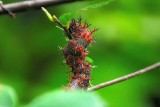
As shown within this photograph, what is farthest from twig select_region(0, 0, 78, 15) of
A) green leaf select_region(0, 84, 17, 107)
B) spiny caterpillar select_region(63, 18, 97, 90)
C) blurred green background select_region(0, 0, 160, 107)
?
blurred green background select_region(0, 0, 160, 107)

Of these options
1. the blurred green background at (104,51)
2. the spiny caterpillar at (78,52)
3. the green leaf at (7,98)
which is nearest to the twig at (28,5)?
the spiny caterpillar at (78,52)

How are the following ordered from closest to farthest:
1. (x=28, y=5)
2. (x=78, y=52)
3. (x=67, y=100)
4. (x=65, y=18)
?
(x=67, y=100) < (x=65, y=18) < (x=78, y=52) < (x=28, y=5)

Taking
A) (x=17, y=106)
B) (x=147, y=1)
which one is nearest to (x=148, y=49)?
(x=147, y=1)

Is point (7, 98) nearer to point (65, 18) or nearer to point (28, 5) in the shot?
point (65, 18)

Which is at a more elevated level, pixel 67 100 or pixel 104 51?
pixel 67 100

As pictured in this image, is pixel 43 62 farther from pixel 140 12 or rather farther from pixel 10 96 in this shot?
pixel 10 96

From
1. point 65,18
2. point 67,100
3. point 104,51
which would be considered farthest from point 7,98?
point 104,51
